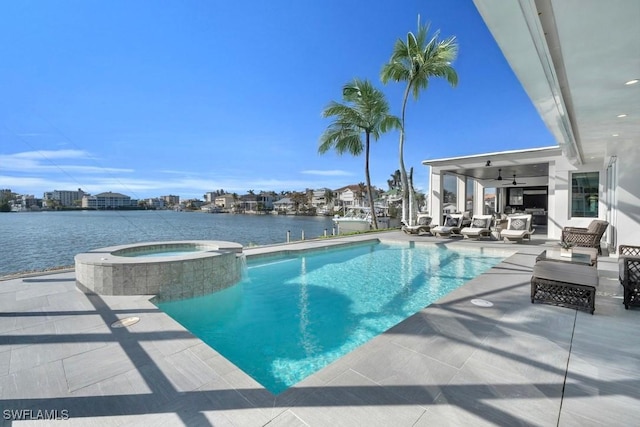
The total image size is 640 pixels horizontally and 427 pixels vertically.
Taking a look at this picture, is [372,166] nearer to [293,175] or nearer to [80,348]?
[80,348]

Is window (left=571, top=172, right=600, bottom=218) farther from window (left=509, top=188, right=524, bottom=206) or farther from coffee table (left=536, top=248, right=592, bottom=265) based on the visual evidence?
window (left=509, top=188, right=524, bottom=206)

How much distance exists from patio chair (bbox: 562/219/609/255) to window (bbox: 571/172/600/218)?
3640 mm

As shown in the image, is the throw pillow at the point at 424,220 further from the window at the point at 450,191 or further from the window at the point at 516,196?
the window at the point at 516,196

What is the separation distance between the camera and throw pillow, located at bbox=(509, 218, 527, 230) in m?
10.6

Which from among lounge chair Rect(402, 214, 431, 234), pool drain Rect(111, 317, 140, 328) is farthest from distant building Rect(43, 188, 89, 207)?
pool drain Rect(111, 317, 140, 328)

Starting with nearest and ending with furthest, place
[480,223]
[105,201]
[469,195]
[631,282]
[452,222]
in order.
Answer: [631,282] → [480,223] → [452,222] → [469,195] → [105,201]

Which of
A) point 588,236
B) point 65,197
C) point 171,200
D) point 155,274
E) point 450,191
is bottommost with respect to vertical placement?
point 155,274

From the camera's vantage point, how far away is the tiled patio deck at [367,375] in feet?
5.90

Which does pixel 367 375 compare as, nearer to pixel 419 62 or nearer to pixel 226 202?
pixel 419 62

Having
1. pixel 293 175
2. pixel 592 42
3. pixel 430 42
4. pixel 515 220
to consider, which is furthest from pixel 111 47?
pixel 293 175

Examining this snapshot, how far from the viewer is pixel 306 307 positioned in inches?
187

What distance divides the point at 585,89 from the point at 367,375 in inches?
171

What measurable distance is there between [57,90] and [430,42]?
49.8ft

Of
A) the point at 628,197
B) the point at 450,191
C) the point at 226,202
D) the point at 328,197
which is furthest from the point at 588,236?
the point at 226,202
